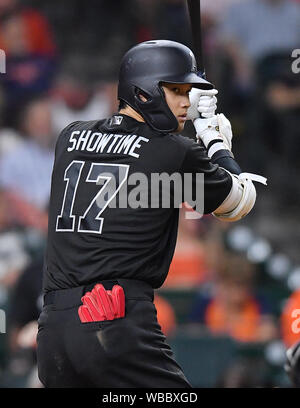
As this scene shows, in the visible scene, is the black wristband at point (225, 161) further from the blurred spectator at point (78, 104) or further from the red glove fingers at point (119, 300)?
the blurred spectator at point (78, 104)

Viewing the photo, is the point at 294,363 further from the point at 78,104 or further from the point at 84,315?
the point at 78,104

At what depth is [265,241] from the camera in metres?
9.13

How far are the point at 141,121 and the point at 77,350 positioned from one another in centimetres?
104

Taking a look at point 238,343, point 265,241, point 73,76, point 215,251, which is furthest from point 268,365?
point 73,76

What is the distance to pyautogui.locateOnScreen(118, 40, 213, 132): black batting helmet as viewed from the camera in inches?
170

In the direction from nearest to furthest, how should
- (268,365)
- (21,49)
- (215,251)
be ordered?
(268,365), (215,251), (21,49)

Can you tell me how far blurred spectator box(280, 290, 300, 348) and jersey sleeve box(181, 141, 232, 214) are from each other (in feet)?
10.6

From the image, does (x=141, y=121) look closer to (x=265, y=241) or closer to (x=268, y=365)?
(x=268, y=365)

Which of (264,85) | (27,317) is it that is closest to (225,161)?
(27,317)

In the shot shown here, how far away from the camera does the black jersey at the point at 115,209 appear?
4.14 metres

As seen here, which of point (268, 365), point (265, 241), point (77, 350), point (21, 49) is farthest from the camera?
point (21, 49)

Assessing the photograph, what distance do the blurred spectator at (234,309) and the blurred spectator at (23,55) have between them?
9.97 feet

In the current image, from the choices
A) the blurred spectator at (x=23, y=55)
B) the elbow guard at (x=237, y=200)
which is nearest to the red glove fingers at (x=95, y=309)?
the elbow guard at (x=237, y=200)
